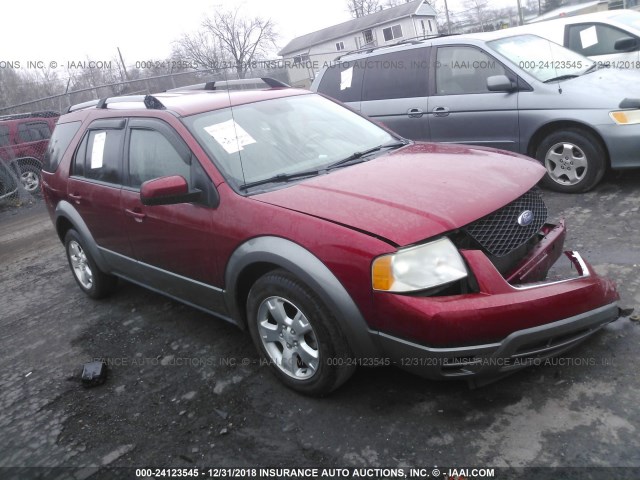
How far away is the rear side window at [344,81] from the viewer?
685 cm

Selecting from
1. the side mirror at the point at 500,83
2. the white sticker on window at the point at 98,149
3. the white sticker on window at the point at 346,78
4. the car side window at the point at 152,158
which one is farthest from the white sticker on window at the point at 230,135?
the white sticker on window at the point at 346,78

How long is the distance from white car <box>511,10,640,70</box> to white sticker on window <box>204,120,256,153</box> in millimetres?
5735

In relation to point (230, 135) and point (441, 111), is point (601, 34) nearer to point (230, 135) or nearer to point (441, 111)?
point (441, 111)

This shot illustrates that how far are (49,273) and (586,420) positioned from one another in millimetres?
5763

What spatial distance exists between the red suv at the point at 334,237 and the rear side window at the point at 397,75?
2478 mm

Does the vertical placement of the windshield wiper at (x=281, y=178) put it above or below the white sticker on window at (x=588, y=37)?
below

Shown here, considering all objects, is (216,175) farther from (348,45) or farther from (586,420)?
(348,45)

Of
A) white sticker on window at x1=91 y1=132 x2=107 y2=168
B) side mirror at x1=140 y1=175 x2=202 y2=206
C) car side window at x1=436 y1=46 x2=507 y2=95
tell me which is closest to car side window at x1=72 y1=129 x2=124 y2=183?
white sticker on window at x1=91 y1=132 x2=107 y2=168

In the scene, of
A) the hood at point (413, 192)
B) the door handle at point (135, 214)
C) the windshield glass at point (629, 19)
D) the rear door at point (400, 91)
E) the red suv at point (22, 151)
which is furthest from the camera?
the red suv at point (22, 151)

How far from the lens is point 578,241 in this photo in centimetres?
434

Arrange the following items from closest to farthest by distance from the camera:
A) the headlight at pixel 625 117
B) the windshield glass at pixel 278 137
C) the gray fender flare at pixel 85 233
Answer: the windshield glass at pixel 278 137
the gray fender flare at pixel 85 233
the headlight at pixel 625 117

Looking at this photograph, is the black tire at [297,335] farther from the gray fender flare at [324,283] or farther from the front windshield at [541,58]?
the front windshield at [541,58]

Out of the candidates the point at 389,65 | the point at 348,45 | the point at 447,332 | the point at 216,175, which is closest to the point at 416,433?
the point at 447,332

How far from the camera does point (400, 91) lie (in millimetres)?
6410
